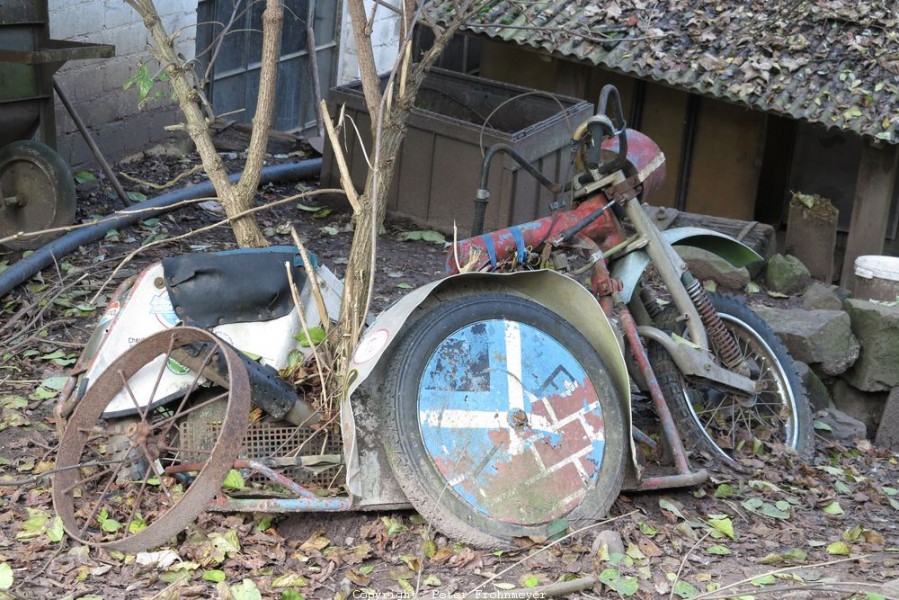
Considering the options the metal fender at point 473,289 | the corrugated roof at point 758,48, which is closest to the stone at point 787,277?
the corrugated roof at point 758,48

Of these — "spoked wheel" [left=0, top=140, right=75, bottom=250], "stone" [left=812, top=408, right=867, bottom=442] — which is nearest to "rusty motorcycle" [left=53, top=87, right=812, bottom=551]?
"stone" [left=812, top=408, right=867, bottom=442]

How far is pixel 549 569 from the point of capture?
391 cm

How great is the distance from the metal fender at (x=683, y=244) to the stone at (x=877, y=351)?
81.9 inches

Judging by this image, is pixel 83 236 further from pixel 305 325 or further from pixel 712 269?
pixel 712 269

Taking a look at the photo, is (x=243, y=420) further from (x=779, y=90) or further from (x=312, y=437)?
(x=779, y=90)

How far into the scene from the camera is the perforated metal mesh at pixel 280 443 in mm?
4332

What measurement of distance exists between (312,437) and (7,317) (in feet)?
7.88

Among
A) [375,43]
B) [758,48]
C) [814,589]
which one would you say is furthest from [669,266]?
[375,43]

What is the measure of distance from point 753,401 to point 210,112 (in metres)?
3.02

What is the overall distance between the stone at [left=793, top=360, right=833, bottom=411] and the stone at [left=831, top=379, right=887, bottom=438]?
48cm

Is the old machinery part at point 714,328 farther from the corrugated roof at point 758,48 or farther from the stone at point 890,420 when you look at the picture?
the corrugated roof at point 758,48

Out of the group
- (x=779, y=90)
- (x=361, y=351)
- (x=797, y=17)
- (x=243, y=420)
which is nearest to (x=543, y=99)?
(x=779, y=90)

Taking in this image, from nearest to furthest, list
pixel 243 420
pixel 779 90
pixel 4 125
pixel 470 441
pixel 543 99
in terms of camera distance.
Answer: pixel 243 420 → pixel 470 441 → pixel 4 125 → pixel 543 99 → pixel 779 90

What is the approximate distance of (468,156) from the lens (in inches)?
318
